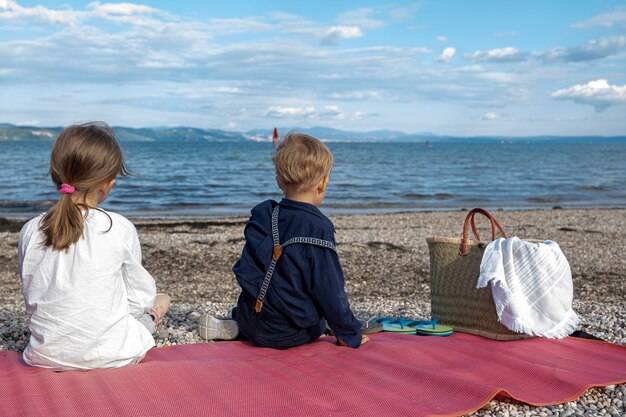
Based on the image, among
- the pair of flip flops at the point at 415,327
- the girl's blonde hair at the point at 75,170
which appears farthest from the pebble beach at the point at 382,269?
the girl's blonde hair at the point at 75,170

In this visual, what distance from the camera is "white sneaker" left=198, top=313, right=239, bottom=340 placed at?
4.72m

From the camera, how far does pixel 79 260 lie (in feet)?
11.8

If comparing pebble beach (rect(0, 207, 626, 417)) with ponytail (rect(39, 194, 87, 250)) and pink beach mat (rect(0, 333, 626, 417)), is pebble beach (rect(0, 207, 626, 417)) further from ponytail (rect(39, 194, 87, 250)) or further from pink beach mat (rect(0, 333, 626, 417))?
ponytail (rect(39, 194, 87, 250))

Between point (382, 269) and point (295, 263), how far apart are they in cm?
541

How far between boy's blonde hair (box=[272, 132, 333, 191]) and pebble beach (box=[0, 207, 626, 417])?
1.54 meters

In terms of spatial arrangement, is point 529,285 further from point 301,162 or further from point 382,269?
point 382,269

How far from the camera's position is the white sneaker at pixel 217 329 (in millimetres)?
4719

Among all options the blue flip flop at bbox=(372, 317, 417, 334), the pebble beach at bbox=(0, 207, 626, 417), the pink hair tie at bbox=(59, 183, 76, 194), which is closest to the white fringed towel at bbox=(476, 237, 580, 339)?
the blue flip flop at bbox=(372, 317, 417, 334)

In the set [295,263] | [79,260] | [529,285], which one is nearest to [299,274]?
[295,263]

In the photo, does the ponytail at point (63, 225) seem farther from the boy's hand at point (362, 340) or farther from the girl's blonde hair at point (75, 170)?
the boy's hand at point (362, 340)

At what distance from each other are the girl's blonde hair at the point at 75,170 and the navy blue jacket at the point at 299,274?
117 cm

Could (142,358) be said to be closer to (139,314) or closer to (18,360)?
(139,314)

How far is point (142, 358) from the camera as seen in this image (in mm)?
4070

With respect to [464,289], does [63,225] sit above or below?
above
